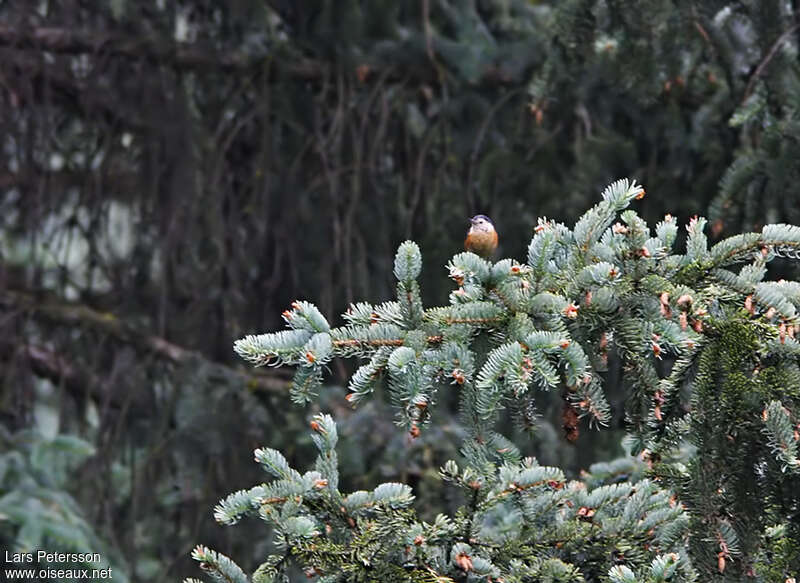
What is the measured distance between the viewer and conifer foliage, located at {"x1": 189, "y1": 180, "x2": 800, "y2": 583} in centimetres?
150

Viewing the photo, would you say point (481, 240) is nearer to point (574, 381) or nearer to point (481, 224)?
point (481, 224)

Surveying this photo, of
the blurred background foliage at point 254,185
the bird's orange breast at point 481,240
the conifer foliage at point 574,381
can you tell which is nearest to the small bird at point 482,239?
the bird's orange breast at point 481,240

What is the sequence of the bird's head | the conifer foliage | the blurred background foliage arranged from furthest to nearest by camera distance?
the blurred background foliage → the bird's head → the conifer foliage

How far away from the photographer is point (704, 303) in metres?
1.55

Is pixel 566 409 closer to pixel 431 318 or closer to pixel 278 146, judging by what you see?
pixel 431 318

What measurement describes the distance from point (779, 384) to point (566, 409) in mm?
302

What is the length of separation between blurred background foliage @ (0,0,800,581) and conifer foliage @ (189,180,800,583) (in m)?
1.74

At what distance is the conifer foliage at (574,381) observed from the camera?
1495 mm

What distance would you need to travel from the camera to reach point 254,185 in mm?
3836

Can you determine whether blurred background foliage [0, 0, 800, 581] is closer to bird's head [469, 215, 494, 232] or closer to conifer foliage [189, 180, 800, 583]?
bird's head [469, 215, 494, 232]

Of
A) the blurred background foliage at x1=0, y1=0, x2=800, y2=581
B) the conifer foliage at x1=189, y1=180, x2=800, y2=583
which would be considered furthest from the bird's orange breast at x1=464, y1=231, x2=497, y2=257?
the conifer foliage at x1=189, y1=180, x2=800, y2=583

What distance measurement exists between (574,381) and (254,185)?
250cm

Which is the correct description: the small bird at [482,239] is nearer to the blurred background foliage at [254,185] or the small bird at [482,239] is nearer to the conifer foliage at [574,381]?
the blurred background foliage at [254,185]

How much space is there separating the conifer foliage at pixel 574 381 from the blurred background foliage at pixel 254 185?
1.74 metres
